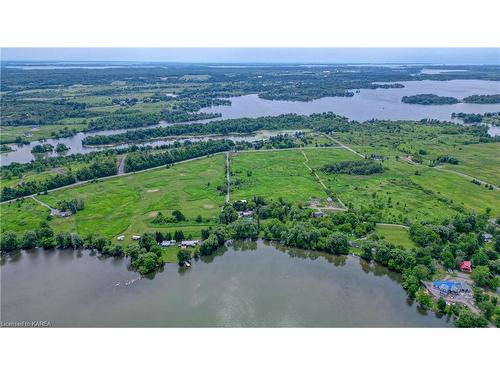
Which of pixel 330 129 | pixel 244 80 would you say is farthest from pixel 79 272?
pixel 244 80

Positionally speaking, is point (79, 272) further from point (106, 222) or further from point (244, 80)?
point (244, 80)

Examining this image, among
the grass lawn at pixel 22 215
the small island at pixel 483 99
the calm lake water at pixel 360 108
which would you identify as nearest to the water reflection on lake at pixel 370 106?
the calm lake water at pixel 360 108

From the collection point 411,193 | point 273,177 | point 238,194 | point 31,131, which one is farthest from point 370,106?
point 31,131

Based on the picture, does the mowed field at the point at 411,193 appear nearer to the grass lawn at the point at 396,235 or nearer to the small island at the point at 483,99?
the grass lawn at the point at 396,235

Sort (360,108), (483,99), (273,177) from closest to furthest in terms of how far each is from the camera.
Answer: (273,177) < (360,108) < (483,99)

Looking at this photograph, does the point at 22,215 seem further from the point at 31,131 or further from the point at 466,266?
the point at 31,131

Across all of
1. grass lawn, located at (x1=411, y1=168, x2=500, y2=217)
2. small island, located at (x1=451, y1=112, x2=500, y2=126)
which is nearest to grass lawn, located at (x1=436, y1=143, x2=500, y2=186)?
grass lawn, located at (x1=411, y1=168, x2=500, y2=217)
